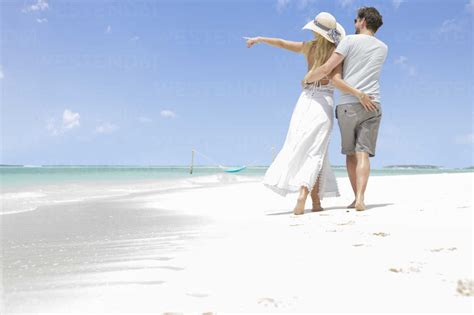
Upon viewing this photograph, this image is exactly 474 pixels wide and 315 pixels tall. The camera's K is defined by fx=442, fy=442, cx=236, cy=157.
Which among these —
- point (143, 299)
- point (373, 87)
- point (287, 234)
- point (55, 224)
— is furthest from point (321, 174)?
point (143, 299)

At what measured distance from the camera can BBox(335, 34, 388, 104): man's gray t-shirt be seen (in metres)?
4.30

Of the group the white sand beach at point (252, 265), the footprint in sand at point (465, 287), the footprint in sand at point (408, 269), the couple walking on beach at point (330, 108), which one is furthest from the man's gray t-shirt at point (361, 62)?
the footprint in sand at point (465, 287)

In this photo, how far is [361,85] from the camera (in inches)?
169

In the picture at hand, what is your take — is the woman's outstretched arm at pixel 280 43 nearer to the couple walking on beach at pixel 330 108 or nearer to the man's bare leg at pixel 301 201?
the couple walking on beach at pixel 330 108

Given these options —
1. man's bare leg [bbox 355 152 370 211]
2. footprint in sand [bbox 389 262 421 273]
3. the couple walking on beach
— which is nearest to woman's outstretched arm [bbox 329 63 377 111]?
the couple walking on beach

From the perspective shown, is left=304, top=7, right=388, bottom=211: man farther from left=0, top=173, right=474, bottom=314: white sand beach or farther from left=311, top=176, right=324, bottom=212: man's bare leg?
left=0, top=173, right=474, bottom=314: white sand beach

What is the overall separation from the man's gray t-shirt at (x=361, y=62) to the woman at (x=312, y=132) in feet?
0.49

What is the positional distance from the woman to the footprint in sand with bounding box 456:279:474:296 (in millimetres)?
2597

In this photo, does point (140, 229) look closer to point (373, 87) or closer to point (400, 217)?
point (400, 217)

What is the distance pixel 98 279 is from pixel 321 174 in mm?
2908

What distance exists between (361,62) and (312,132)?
2.72ft

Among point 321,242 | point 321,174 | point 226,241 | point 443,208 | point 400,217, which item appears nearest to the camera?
point 321,242

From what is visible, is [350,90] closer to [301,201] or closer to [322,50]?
[322,50]

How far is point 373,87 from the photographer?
4.35 meters
